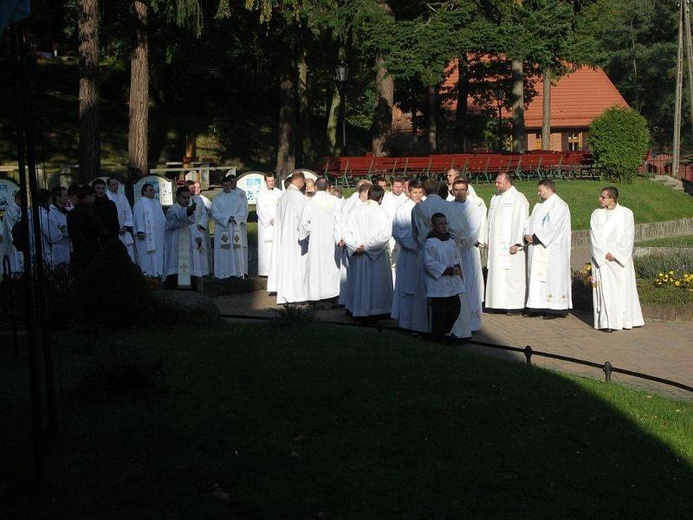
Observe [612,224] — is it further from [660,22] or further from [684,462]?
[660,22]

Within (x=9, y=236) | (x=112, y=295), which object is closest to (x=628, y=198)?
(x=9, y=236)

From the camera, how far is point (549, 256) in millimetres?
15539

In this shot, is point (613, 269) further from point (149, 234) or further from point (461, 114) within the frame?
point (461, 114)

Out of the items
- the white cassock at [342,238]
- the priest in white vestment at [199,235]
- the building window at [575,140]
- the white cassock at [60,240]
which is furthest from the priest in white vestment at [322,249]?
the building window at [575,140]

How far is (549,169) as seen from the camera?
1543 inches

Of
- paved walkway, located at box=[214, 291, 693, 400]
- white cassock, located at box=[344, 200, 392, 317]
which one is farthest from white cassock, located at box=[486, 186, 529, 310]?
white cassock, located at box=[344, 200, 392, 317]

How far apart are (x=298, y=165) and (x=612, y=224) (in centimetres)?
3187

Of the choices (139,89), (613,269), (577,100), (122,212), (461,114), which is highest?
(577,100)

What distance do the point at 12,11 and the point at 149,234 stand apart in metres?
14.4

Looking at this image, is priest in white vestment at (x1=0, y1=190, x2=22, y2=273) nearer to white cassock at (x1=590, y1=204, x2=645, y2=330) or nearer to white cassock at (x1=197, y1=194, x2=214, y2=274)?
white cassock at (x1=197, y1=194, x2=214, y2=274)

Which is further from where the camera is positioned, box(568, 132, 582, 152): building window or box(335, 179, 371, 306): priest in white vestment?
box(568, 132, 582, 152): building window

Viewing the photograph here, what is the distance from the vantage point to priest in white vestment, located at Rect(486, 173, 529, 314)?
52.2 ft

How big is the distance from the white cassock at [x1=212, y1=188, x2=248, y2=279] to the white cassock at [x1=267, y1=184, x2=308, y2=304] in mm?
2934

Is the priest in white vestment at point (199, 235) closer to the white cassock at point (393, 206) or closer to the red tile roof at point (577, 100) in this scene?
the white cassock at point (393, 206)
